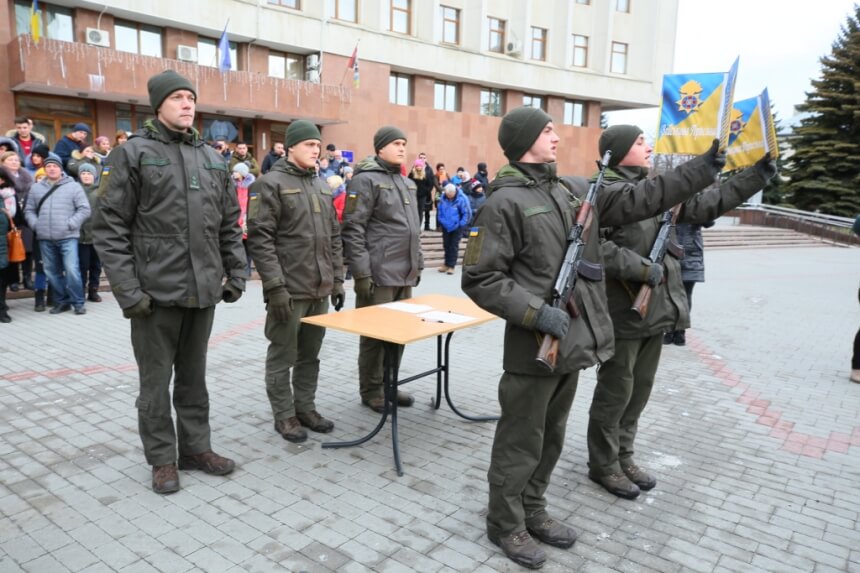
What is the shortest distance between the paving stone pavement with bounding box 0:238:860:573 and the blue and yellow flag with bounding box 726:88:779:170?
79.3 inches

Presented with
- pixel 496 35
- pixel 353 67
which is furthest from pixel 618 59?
pixel 353 67

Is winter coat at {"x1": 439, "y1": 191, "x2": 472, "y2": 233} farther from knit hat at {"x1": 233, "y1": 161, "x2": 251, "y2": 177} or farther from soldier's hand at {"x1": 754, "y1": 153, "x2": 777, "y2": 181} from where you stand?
soldier's hand at {"x1": 754, "y1": 153, "x2": 777, "y2": 181}

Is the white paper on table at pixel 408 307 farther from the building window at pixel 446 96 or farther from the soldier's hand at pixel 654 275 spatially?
the building window at pixel 446 96

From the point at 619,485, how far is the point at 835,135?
30.1 meters

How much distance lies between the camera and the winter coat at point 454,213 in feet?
44.0

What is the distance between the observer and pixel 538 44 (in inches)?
1248

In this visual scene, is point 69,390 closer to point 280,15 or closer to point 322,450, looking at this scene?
point 322,450

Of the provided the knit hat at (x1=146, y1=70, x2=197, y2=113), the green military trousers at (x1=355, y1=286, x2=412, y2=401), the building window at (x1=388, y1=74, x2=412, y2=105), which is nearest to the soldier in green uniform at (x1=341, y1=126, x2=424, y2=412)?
the green military trousers at (x1=355, y1=286, x2=412, y2=401)

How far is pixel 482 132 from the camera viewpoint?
1168 inches

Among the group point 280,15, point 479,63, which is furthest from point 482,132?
point 280,15

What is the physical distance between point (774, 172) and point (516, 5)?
3001cm

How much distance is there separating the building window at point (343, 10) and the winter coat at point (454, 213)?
49.2ft

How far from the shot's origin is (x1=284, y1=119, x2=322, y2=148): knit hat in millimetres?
4445

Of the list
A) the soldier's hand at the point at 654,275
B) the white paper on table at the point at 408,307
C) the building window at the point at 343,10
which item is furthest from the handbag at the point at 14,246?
the building window at the point at 343,10
